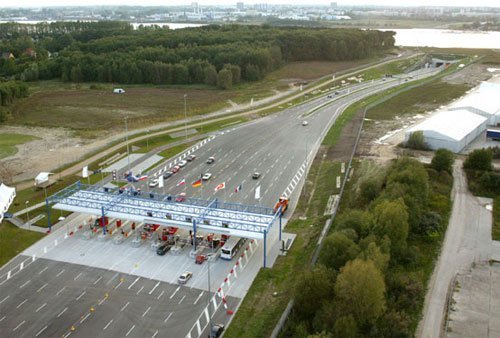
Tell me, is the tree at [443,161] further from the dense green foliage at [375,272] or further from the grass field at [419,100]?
the grass field at [419,100]

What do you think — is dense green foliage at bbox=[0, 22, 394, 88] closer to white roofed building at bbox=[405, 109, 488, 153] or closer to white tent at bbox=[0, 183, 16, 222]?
white roofed building at bbox=[405, 109, 488, 153]

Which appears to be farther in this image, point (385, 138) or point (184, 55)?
point (184, 55)

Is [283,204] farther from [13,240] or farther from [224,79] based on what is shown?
[224,79]

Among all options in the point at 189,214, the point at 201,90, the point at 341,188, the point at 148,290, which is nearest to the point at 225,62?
the point at 201,90

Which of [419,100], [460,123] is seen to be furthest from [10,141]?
[419,100]

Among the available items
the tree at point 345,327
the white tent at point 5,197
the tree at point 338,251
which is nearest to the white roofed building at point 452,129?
the tree at point 338,251

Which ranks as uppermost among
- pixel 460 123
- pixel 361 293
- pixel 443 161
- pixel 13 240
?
Answer: pixel 361 293

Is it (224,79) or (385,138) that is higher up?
(224,79)
